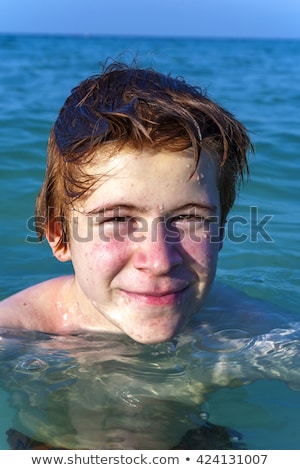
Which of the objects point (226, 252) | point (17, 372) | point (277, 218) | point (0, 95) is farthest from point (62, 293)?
point (0, 95)

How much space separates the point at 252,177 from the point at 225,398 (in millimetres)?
3675

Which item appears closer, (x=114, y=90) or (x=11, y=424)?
(x=11, y=424)

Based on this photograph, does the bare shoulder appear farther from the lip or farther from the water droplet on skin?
the lip

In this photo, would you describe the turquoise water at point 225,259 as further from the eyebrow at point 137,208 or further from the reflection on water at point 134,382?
the eyebrow at point 137,208

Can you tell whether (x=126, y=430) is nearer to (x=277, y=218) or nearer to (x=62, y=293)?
(x=62, y=293)

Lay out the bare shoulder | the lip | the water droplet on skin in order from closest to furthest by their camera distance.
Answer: the lip
the water droplet on skin
the bare shoulder

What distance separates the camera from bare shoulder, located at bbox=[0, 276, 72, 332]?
10.4 feet

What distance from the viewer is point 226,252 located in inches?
184

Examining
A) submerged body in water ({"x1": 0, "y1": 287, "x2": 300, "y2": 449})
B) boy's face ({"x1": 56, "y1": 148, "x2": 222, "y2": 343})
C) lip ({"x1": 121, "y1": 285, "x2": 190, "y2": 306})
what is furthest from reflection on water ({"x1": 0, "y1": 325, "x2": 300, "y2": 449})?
lip ({"x1": 121, "y1": 285, "x2": 190, "y2": 306})

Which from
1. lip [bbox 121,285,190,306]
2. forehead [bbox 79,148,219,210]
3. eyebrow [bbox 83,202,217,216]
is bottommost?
lip [bbox 121,285,190,306]

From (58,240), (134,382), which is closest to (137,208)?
(58,240)

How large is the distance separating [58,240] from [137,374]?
27.1 inches

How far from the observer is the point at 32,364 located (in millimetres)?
2924

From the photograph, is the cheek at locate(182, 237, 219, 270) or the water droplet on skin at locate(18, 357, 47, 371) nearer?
the cheek at locate(182, 237, 219, 270)
